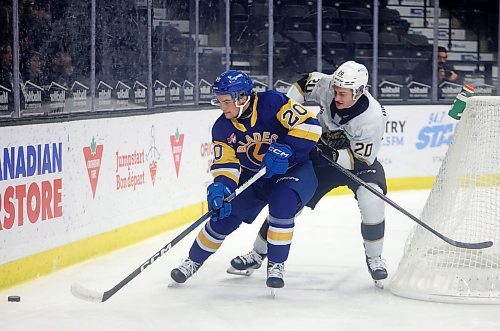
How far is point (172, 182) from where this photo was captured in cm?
718

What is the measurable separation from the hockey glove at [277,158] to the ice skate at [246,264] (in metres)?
0.75

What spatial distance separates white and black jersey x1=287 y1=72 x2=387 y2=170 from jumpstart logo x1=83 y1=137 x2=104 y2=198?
1.17m

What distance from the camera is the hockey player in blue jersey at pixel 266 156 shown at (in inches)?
193

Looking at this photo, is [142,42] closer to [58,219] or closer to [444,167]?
[58,219]

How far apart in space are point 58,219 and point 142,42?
185 cm

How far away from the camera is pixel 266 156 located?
4922mm

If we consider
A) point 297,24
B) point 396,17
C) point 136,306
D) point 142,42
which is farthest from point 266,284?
point 396,17

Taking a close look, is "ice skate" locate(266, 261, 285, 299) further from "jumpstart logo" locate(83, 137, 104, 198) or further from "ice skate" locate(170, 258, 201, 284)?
"jumpstart logo" locate(83, 137, 104, 198)

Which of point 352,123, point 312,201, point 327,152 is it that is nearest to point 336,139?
point 327,152

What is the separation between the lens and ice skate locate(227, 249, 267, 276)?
5531 millimetres

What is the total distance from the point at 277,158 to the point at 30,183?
3.86 feet

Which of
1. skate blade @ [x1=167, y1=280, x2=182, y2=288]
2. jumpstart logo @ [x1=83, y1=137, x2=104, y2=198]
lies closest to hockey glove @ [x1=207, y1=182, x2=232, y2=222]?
skate blade @ [x1=167, y1=280, x2=182, y2=288]

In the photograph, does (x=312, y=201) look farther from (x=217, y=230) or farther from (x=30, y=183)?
(x=30, y=183)

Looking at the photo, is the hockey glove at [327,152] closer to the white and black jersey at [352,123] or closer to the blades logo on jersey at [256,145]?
the white and black jersey at [352,123]
